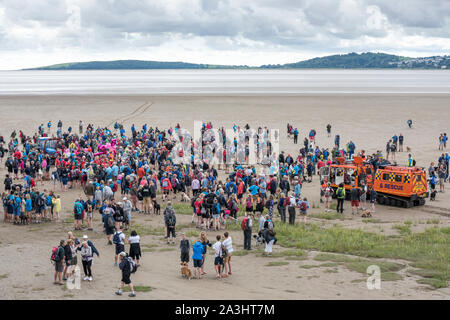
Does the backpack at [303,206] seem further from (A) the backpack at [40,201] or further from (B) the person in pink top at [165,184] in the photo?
(A) the backpack at [40,201]

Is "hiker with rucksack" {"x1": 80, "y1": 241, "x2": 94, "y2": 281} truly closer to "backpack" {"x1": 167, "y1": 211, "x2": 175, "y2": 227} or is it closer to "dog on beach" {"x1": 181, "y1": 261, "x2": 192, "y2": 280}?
"dog on beach" {"x1": 181, "y1": 261, "x2": 192, "y2": 280}

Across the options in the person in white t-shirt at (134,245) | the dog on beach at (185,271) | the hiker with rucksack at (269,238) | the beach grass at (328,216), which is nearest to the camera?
the dog on beach at (185,271)

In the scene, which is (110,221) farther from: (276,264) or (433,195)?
(433,195)

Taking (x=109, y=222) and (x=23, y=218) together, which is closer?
(x=109, y=222)

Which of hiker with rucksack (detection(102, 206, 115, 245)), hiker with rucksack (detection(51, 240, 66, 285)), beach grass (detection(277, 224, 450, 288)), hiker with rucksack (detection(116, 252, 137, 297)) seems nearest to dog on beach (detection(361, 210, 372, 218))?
beach grass (detection(277, 224, 450, 288))

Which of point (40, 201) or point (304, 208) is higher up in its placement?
point (40, 201)

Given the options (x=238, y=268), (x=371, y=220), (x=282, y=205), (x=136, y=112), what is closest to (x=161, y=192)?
(x=282, y=205)

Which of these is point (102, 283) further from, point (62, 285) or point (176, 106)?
point (176, 106)

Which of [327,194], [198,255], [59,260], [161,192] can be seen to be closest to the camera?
[59,260]

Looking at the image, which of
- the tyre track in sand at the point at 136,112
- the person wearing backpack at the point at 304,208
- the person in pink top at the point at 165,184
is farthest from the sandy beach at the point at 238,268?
the tyre track in sand at the point at 136,112

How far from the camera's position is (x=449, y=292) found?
12.2 m
